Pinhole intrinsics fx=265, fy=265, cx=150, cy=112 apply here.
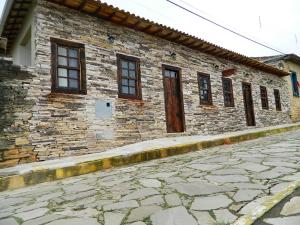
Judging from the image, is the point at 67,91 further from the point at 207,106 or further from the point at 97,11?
the point at 207,106

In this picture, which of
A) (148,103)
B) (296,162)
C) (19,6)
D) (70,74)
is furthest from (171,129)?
(19,6)

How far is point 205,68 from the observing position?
37.2ft

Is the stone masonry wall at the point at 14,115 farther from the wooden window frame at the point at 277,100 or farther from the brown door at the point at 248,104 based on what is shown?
the wooden window frame at the point at 277,100

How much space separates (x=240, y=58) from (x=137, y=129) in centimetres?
749

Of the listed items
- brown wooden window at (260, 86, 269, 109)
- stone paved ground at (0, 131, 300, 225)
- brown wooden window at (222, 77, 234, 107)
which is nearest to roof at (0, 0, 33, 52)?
stone paved ground at (0, 131, 300, 225)

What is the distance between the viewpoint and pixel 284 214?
2301 millimetres

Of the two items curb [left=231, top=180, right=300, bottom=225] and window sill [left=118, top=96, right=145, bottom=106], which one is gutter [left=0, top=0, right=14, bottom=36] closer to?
window sill [left=118, top=96, right=145, bottom=106]

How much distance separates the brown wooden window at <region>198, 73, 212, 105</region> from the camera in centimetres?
1095

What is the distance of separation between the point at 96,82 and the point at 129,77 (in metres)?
1.31

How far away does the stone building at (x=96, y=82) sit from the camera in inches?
245

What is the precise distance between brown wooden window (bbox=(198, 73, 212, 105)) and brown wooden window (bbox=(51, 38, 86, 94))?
532cm

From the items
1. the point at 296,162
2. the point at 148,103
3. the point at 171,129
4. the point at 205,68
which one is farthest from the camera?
the point at 205,68

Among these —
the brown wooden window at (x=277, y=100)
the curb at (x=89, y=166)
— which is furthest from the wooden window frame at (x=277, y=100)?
the curb at (x=89, y=166)

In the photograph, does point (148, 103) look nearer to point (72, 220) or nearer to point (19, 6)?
point (19, 6)
